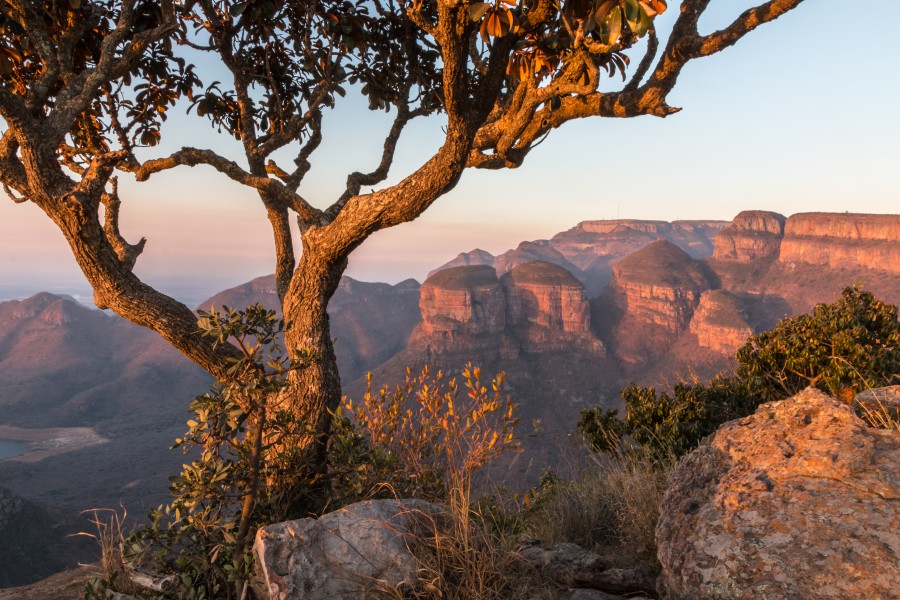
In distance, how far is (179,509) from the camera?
11.3 ft

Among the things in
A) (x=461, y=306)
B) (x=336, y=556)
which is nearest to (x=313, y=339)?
(x=336, y=556)

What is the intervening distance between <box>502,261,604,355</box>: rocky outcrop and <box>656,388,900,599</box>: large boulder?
109 m

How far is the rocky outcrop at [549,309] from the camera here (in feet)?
369

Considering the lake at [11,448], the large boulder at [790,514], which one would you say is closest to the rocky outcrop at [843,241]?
the large boulder at [790,514]

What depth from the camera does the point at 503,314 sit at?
116500 millimetres

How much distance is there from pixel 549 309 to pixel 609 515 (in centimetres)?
11318

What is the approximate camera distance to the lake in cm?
10281

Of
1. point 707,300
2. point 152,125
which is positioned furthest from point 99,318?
point 152,125

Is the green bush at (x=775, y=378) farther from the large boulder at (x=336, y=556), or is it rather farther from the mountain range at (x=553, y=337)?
the mountain range at (x=553, y=337)

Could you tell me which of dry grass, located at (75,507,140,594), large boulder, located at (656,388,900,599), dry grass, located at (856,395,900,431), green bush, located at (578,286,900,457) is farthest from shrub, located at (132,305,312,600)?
dry grass, located at (856,395,900,431)

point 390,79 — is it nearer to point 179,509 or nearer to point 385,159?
point 385,159

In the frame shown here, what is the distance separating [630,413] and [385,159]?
17.0ft

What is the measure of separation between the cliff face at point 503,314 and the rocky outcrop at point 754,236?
47.6 m

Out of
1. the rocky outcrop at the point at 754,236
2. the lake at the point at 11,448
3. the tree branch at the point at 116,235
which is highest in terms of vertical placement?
the rocky outcrop at the point at 754,236
